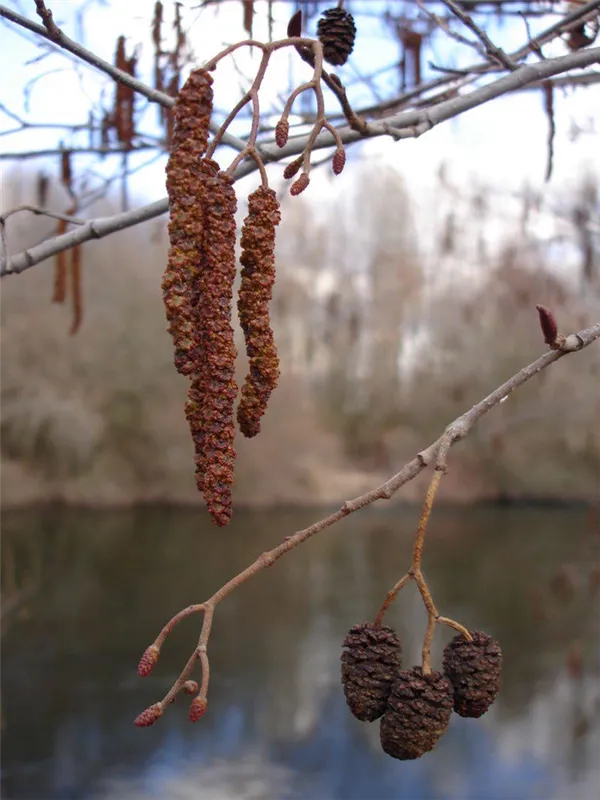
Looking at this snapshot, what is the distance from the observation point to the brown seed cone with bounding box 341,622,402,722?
1169 mm

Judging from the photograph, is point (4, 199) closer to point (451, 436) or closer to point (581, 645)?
point (581, 645)

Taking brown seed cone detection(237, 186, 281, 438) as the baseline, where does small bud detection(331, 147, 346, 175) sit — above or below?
above

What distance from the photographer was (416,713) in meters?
1.11

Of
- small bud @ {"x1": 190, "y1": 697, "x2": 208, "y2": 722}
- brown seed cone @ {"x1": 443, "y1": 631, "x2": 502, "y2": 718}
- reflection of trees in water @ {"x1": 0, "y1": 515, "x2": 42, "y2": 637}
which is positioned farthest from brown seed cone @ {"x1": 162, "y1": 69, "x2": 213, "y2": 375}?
reflection of trees in water @ {"x1": 0, "y1": 515, "x2": 42, "y2": 637}

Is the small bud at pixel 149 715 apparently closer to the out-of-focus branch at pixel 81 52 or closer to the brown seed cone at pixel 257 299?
the brown seed cone at pixel 257 299

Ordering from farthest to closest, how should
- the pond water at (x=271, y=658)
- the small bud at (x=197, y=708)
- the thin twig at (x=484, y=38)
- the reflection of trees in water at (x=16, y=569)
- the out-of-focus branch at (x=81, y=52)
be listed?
the reflection of trees in water at (x=16, y=569), the pond water at (x=271, y=658), the thin twig at (x=484, y=38), the out-of-focus branch at (x=81, y=52), the small bud at (x=197, y=708)

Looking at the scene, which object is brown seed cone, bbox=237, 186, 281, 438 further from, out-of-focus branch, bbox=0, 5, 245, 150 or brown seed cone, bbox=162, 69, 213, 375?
out-of-focus branch, bbox=0, 5, 245, 150

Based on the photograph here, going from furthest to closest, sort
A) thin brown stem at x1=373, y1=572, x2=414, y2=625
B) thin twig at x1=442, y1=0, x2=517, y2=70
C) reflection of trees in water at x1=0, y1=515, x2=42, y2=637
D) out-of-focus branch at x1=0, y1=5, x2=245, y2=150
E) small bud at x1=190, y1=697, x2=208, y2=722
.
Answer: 1. reflection of trees in water at x1=0, y1=515, x2=42, y2=637
2. thin twig at x1=442, y1=0, x2=517, y2=70
3. out-of-focus branch at x1=0, y1=5, x2=245, y2=150
4. thin brown stem at x1=373, y1=572, x2=414, y2=625
5. small bud at x1=190, y1=697, x2=208, y2=722

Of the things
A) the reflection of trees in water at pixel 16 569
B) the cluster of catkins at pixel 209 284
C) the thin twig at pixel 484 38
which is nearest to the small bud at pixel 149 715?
the cluster of catkins at pixel 209 284

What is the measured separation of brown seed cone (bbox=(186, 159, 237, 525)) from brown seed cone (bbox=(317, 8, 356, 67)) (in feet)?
2.75

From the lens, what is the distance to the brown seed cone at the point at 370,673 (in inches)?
46.0

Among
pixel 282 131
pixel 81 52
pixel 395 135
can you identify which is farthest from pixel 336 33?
pixel 282 131

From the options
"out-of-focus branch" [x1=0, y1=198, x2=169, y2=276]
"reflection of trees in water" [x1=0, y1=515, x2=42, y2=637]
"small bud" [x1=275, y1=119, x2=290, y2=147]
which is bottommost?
"reflection of trees in water" [x1=0, y1=515, x2=42, y2=637]

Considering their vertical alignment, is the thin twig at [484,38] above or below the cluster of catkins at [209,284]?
above
